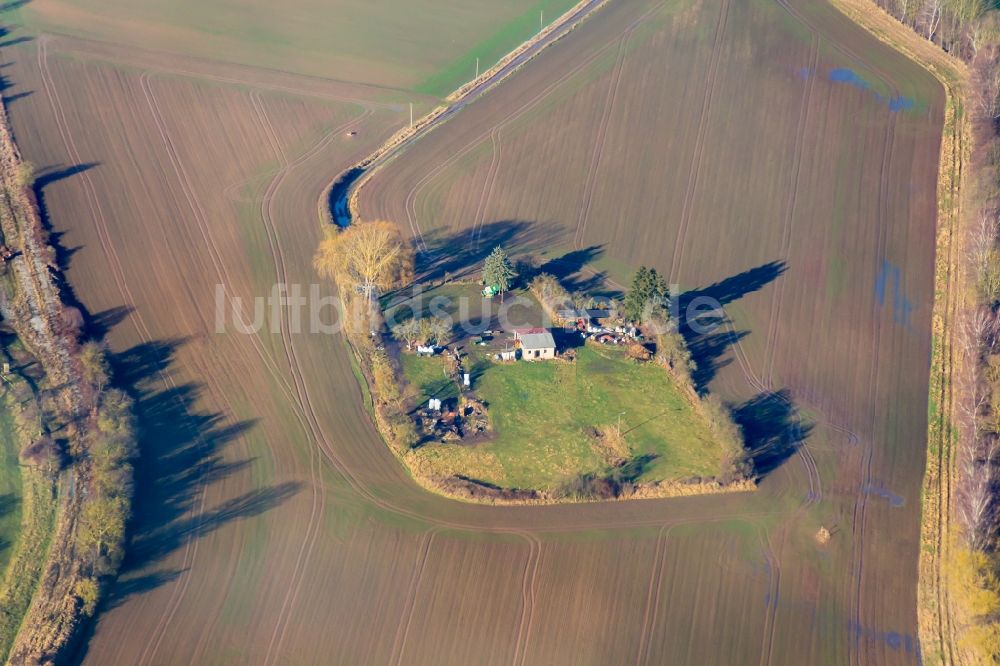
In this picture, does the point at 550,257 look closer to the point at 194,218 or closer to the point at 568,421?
the point at 568,421

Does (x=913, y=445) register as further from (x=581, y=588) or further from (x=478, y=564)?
(x=478, y=564)

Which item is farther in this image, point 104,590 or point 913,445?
point 913,445

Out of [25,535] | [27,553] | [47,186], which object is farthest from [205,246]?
[27,553]

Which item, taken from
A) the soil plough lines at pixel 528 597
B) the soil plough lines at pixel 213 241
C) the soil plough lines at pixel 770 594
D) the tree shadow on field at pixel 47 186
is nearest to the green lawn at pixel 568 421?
the soil plough lines at pixel 528 597

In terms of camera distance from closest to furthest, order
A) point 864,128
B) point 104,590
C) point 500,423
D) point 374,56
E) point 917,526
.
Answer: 1. point 104,590
2. point 917,526
3. point 500,423
4. point 864,128
5. point 374,56

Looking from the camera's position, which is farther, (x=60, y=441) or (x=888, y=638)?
(x=60, y=441)

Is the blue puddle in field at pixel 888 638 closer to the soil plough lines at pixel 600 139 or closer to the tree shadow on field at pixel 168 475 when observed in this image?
the tree shadow on field at pixel 168 475

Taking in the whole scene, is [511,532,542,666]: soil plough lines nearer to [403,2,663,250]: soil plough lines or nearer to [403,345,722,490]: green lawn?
[403,345,722,490]: green lawn

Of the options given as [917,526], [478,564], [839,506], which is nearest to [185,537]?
[478,564]
